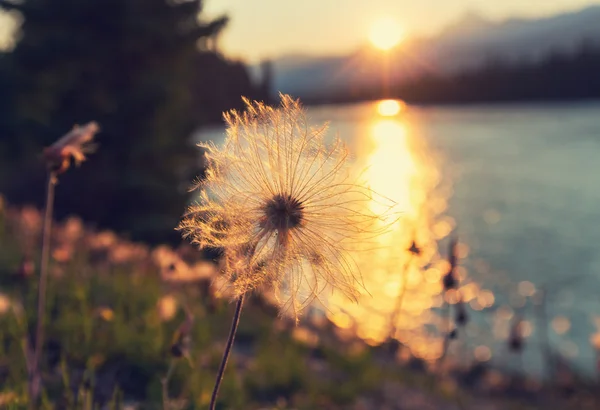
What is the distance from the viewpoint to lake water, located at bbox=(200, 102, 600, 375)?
18.5 meters

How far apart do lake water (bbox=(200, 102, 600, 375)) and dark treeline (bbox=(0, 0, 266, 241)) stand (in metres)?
6.48

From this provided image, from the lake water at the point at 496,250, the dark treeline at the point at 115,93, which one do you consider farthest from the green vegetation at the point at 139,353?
the dark treeline at the point at 115,93

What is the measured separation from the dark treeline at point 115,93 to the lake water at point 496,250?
6479 mm

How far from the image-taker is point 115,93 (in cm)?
1781

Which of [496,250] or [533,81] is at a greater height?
[533,81]

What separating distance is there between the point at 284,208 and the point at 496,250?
1396 inches

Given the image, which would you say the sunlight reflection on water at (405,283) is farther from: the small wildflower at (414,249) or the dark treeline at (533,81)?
the dark treeline at (533,81)

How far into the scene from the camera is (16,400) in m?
3.11

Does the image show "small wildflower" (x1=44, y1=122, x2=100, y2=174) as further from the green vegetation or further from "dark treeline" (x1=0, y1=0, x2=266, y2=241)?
"dark treeline" (x1=0, y1=0, x2=266, y2=241)

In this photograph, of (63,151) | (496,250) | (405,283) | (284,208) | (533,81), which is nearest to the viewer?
(284,208)

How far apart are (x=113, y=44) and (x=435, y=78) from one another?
11146 cm

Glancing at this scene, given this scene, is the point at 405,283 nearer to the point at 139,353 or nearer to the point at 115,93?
the point at 139,353

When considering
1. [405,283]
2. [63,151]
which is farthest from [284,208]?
[405,283]

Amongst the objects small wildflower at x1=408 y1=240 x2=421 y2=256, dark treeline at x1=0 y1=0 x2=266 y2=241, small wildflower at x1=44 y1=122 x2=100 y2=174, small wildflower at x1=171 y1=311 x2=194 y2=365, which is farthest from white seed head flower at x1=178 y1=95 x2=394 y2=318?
dark treeline at x1=0 y1=0 x2=266 y2=241
